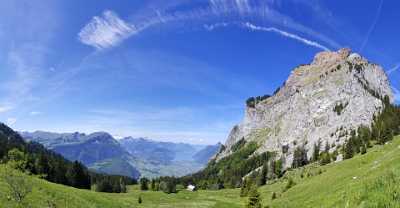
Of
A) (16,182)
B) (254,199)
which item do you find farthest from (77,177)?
(16,182)

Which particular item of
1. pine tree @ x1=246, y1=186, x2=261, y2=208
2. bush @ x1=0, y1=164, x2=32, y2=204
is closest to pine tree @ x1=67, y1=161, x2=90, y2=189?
pine tree @ x1=246, y1=186, x2=261, y2=208

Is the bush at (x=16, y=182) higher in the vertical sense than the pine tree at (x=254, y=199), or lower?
higher

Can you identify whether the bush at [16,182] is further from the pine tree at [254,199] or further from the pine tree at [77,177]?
the pine tree at [77,177]

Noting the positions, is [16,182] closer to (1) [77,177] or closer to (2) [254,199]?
(2) [254,199]

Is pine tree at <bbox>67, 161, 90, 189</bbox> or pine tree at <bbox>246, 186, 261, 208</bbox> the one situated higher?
pine tree at <bbox>67, 161, 90, 189</bbox>

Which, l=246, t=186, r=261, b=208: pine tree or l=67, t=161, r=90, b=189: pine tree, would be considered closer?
l=246, t=186, r=261, b=208: pine tree

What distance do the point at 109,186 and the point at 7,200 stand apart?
438 feet

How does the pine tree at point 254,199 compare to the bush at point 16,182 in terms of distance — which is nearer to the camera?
the bush at point 16,182

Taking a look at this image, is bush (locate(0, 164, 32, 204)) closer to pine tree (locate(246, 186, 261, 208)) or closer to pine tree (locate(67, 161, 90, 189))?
pine tree (locate(246, 186, 261, 208))

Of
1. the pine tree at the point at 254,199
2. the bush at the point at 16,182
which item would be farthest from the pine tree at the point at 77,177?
the bush at the point at 16,182

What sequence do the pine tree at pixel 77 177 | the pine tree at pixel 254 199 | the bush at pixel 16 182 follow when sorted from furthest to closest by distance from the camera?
the pine tree at pixel 77 177 < the pine tree at pixel 254 199 < the bush at pixel 16 182

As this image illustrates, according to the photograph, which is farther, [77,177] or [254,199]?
[77,177]

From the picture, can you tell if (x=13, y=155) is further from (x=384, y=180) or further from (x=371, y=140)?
(x=371, y=140)

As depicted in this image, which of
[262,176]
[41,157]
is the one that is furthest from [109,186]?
[262,176]
